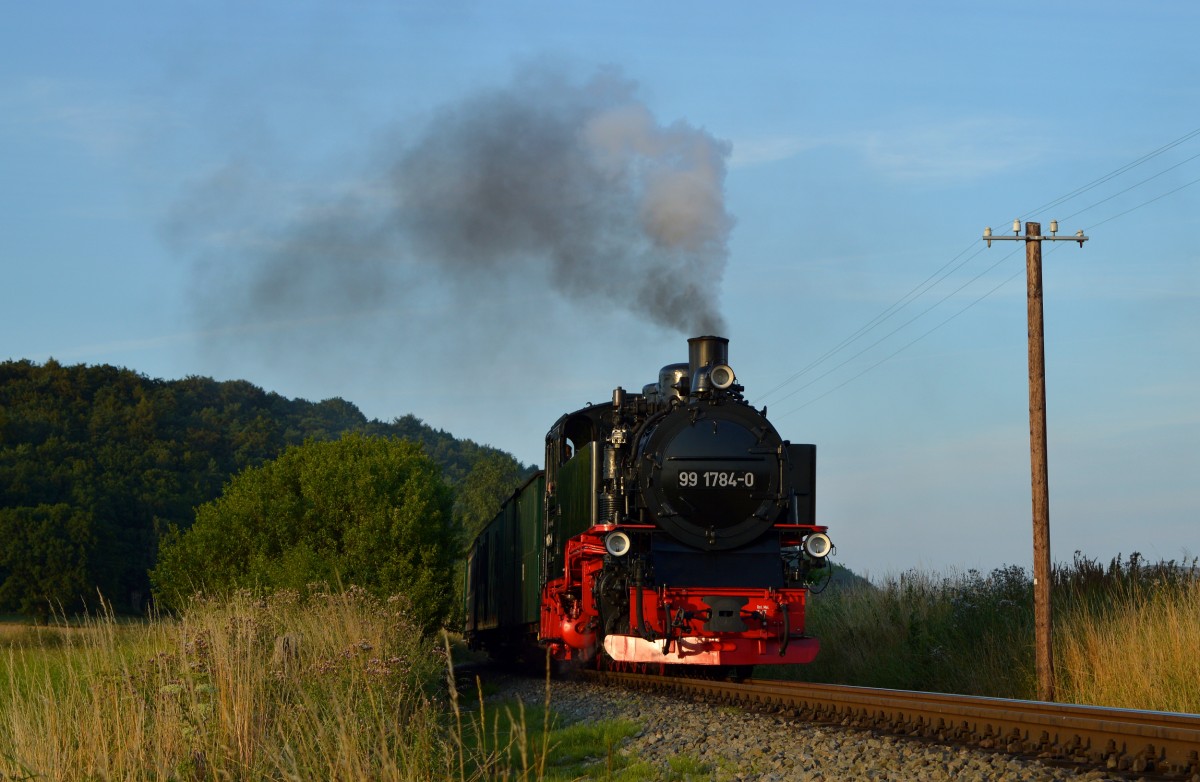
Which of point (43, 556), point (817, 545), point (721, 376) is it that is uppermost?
point (721, 376)

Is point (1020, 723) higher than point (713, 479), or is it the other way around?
point (713, 479)

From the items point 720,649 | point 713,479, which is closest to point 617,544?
point 713,479

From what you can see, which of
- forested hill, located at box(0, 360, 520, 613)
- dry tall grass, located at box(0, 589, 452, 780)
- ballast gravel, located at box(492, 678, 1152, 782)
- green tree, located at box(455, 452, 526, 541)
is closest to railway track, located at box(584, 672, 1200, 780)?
ballast gravel, located at box(492, 678, 1152, 782)

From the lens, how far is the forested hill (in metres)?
61.4

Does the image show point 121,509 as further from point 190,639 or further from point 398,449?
point 190,639

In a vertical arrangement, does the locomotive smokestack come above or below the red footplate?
above

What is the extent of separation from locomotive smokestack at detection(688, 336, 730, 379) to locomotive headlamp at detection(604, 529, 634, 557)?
2487mm

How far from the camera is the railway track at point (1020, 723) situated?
6.98 metres

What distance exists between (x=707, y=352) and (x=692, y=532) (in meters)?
2.45

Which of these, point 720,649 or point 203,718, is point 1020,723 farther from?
point 720,649

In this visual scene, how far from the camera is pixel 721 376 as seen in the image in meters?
14.8

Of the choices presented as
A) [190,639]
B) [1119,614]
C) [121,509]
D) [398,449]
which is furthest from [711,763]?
[121,509]

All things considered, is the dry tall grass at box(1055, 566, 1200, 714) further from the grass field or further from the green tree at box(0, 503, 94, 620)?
the green tree at box(0, 503, 94, 620)

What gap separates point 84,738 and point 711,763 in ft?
13.1
